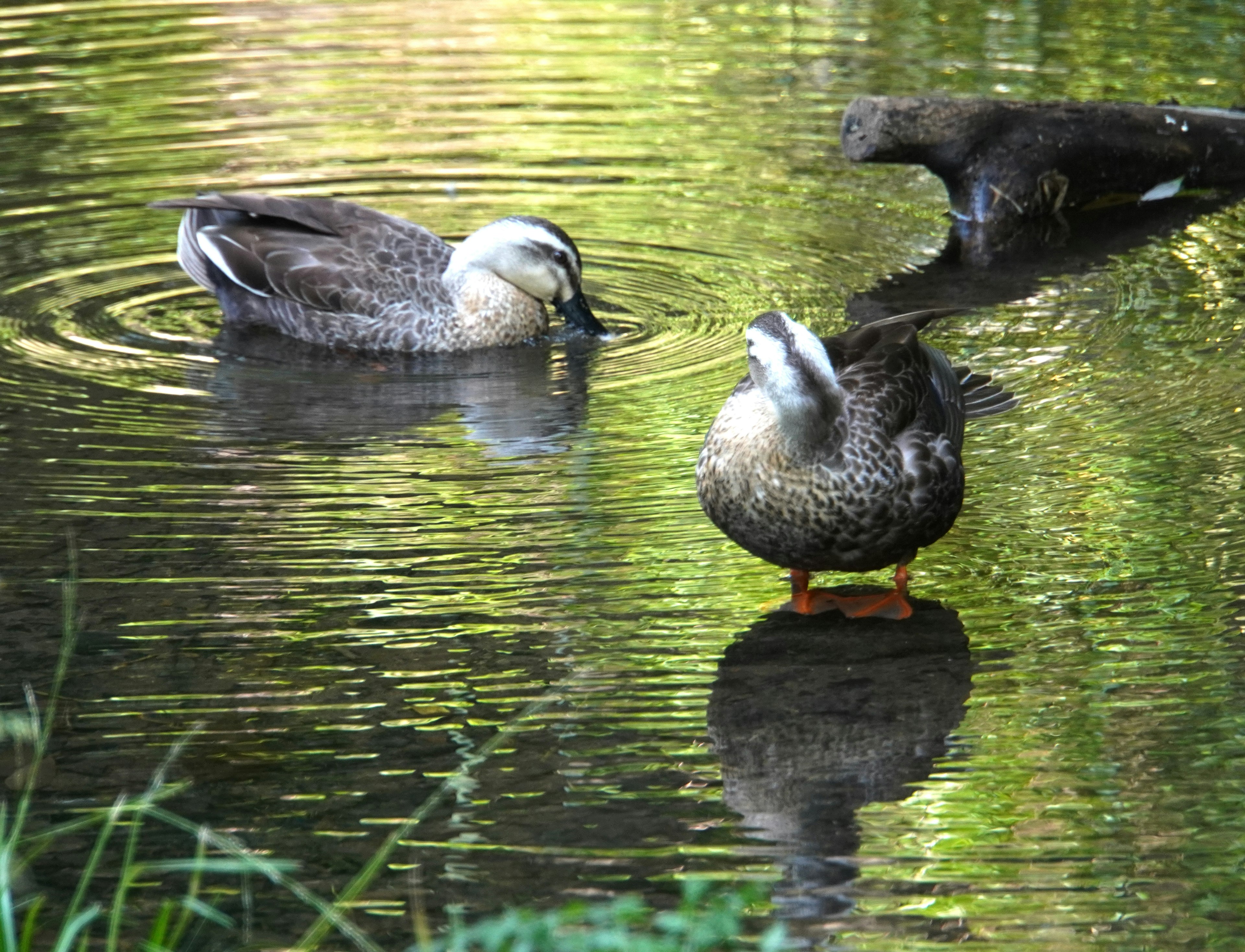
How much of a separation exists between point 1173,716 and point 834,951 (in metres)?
1.51

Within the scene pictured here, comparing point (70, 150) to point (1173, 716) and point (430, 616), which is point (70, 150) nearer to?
point (430, 616)

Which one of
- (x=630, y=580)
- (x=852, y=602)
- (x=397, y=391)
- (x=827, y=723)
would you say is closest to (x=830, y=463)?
(x=852, y=602)

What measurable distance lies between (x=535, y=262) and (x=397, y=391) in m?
1.06

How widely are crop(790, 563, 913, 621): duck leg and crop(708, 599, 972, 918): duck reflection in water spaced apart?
1.1 inches

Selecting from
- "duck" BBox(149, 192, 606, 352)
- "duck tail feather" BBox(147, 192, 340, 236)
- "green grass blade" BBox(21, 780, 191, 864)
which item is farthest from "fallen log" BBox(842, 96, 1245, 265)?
"green grass blade" BBox(21, 780, 191, 864)

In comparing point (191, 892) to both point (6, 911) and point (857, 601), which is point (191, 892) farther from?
point (857, 601)

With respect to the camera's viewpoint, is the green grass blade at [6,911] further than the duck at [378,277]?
No

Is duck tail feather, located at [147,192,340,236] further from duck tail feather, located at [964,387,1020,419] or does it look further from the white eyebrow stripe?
→ the white eyebrow stripe

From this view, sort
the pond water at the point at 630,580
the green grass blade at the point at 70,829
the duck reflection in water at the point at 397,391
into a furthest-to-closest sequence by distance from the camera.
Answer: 1. the duck reflection in water at the point at 397,391
2. the pond water at the point at 630,580
3. the green grass blade at the point at 70,829

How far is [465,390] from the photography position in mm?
7590

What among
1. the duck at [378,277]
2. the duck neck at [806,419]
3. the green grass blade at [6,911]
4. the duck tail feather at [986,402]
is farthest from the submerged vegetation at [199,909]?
the duck at [378,277]

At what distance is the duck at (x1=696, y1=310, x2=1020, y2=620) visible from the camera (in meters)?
→ 4.79

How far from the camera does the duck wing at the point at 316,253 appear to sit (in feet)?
26.7

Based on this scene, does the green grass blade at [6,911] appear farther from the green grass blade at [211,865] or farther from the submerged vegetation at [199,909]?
the green grass blade at [211,865]
